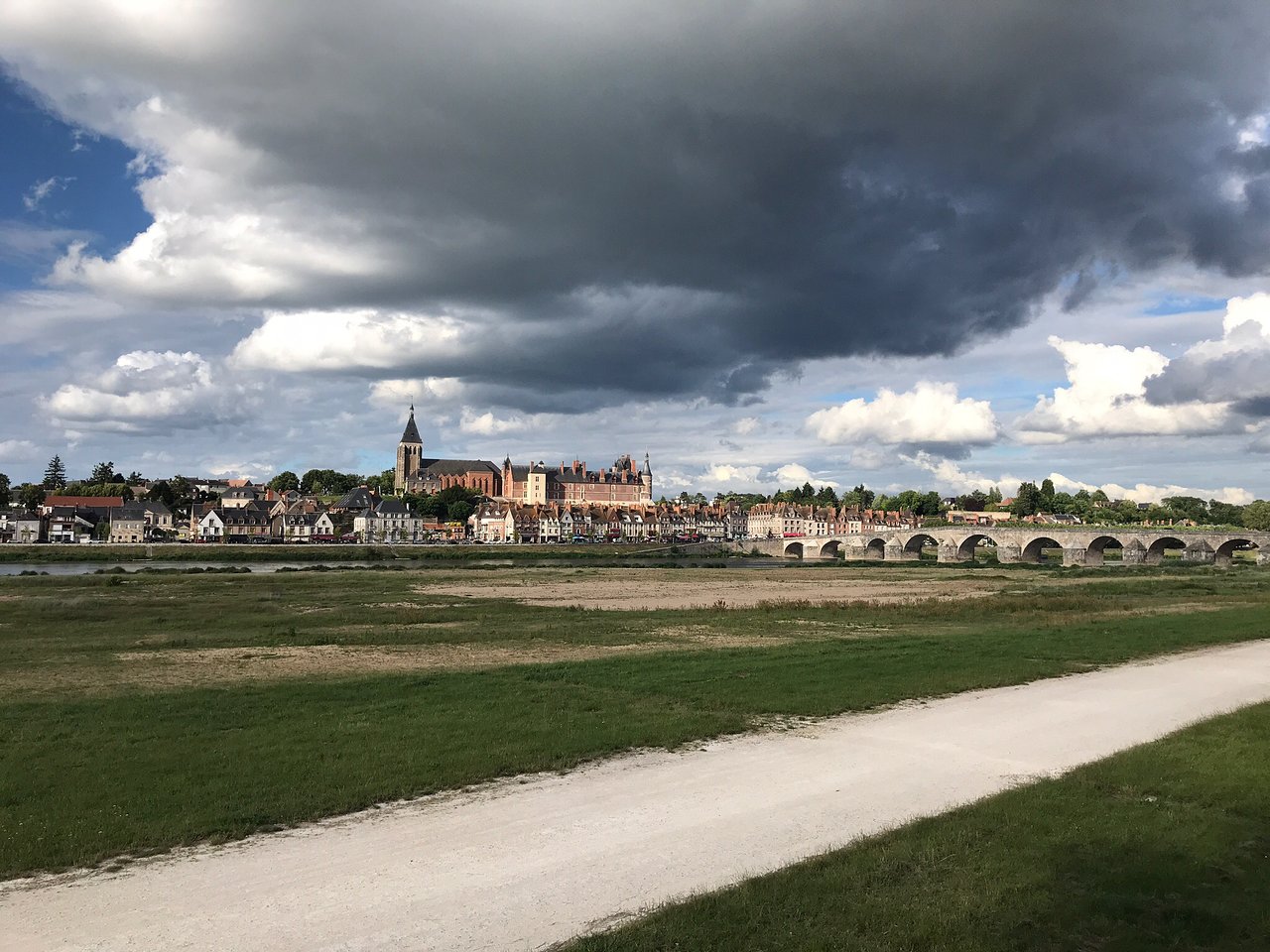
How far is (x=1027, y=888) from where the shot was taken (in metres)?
7.32

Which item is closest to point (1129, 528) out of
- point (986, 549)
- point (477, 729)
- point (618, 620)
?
point (986, 549)

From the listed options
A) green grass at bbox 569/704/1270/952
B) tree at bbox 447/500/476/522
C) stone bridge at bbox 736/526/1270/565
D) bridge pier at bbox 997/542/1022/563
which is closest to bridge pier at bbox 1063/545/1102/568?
stone bridge at bbox 736/526/1270/565

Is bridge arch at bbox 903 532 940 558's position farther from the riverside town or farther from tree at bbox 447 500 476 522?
tree at bbox 447 500 476 522

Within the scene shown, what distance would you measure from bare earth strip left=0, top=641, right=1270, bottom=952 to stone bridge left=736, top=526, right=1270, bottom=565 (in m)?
96.5

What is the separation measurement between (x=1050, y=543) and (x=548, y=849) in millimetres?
115972

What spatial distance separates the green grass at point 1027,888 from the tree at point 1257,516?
18623 cm

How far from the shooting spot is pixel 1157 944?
643cm

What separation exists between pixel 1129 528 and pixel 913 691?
317 feet

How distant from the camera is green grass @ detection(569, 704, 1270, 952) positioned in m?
6.46

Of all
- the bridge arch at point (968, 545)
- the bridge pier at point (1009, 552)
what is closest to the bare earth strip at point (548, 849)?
the bridge pier at point (1009, 552)

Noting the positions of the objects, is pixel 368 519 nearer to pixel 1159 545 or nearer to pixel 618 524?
pixel 618 524

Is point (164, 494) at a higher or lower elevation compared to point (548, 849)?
higher

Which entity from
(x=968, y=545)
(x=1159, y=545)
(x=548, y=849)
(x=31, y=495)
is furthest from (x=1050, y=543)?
(x=31, y=495)

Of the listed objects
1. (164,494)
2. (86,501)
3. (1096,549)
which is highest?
(164,494)
